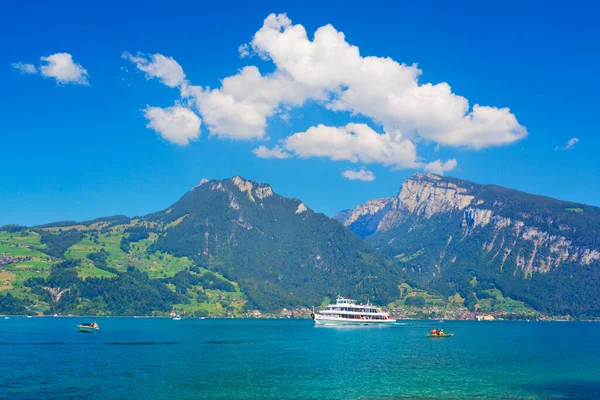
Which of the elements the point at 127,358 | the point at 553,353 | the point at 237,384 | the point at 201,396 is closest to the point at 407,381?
the point at 237,384

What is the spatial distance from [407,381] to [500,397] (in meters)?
→ 17.9

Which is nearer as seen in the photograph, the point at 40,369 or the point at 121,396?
the point at 121,396

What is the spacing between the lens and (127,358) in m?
125

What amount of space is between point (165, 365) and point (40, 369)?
22.3 metres

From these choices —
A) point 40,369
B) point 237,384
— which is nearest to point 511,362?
point 237,384

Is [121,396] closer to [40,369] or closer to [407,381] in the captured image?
[40,369]

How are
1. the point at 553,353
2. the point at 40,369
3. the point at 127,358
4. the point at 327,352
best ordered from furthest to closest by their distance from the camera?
1. the point at 553,353
2. the point at 327,352
3. the point at 127,358
4. the point at 40,369

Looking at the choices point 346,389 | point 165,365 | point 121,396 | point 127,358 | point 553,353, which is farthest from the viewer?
point 553,353

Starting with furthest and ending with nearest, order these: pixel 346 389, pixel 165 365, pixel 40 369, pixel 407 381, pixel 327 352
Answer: pixel 327 352 < pixel 165 365 < pixel 40 369 < pixel 407 381 < pixel 346 389

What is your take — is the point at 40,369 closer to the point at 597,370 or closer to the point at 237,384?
the point at 237,384

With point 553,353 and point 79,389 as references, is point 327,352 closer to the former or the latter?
point 553,353

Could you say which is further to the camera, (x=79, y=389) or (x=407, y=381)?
(x=407, y=381)

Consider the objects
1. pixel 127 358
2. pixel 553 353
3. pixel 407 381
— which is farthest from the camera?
pixel 553 353

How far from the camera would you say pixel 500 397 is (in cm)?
8162
